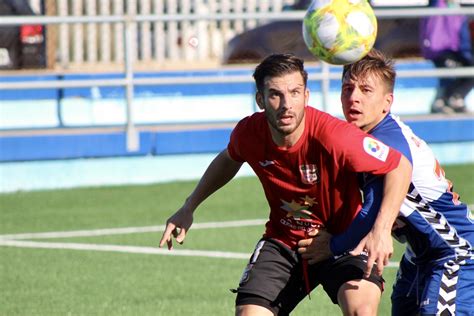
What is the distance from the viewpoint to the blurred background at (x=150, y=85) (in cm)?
1357

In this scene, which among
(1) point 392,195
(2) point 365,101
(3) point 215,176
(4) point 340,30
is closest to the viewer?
(1) point 392,195

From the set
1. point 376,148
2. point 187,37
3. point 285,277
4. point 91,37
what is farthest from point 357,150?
point 91,37

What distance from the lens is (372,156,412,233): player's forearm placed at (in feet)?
17.9

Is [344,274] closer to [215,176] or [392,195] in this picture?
[392,195]

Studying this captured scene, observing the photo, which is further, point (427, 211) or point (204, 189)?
point (204, 189)

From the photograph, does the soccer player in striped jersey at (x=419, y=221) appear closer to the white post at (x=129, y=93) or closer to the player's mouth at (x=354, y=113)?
the player's mouth at (x=354, y=113)

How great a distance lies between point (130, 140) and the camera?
13.8 meters

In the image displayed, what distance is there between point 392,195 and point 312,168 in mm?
485

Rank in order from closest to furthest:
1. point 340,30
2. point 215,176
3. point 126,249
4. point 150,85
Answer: point 215,176
point 340,30
point 126,249
point 150,85

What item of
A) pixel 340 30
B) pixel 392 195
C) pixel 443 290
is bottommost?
pixel 443 290

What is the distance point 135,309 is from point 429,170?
106 inches

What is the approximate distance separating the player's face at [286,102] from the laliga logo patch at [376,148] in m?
0.35

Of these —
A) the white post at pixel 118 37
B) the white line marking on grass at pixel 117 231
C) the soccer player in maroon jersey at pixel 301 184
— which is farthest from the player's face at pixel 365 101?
the white post at pixel 118 37

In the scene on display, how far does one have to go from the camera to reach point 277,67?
227 inches
